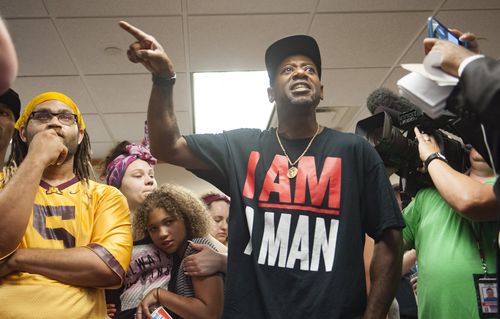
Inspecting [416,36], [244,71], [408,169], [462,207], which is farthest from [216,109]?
[462,207]

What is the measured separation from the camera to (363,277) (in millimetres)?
1292

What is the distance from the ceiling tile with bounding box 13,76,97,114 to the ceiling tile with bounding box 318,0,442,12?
2.09 meters

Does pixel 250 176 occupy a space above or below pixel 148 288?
above

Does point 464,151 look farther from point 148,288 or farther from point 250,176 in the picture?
point 148,288

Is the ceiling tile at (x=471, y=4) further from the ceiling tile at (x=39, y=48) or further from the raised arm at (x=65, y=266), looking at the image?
the raised arm at (x=65, y=266)

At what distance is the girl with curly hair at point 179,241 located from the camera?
1.59 m

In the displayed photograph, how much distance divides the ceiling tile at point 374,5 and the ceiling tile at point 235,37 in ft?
0.59

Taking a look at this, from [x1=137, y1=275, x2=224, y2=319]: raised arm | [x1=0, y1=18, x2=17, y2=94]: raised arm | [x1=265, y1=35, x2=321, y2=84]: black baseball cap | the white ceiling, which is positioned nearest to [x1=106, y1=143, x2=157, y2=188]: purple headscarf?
[x1=137, y1=275, x2=224, y2=319]: raised arm

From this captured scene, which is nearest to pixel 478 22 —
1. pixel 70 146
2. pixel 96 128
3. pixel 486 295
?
pixel 486 295

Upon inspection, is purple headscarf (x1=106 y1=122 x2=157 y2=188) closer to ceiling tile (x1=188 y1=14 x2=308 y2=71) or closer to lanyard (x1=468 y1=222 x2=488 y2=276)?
ceiling tile (x1=188 y1=14 x2=308 y2=71)

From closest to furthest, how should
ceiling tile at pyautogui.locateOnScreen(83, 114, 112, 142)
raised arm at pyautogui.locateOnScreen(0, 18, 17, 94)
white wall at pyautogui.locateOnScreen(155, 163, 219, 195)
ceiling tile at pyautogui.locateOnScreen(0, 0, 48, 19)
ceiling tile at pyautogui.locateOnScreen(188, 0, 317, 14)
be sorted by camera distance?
raised arm at pyautogui.locateOnScreen(0, 18, 17, 94), ceiling tile at pyautogui.locateOnScreen(0, 0, 48, 19), ceiling tile at pyautogui.locateOnScreen(188, 0, 317, 14), ceiling tile at pyautogui.locateOnScreen(83, 114, 112, 142), white wall at pyautogui.locateOnScreen(155, 163, 219, 195)

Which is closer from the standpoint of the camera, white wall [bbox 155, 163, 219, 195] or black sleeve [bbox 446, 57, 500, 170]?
black sleeve [bbox 446, 57, 500, 170]

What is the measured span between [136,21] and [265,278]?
2377mm

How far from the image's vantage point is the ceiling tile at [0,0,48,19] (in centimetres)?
284
